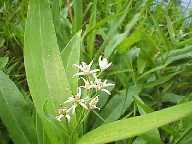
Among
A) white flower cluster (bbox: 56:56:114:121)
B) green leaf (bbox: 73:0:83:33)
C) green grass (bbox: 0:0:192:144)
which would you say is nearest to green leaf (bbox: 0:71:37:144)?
green grass (bbox: 0:0:192:144)

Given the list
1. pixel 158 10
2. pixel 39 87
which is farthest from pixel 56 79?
pixel 158 10

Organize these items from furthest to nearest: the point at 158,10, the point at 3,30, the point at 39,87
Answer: the point at 158,10 → the point at 3,30 → the point at 39,87

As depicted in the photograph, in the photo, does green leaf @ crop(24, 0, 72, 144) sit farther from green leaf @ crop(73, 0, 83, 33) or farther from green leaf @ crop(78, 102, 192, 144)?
green leaf @ crop(73, 0, 83, 33)

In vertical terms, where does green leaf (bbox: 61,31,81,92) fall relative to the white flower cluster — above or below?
below

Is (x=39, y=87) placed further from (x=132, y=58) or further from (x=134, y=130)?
(x=132, y=58)

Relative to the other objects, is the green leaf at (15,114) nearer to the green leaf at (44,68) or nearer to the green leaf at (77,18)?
the green leaf at (44,68)

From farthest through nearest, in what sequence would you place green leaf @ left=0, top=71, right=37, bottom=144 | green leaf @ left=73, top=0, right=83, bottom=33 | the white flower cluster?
green leaf @ left=73, top=0, right=83, bottom=33
green leaf @ left=0, top=71, right=37, bottom=144
the white flower cluster

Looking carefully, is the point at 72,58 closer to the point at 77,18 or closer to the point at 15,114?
the point at 15,114
